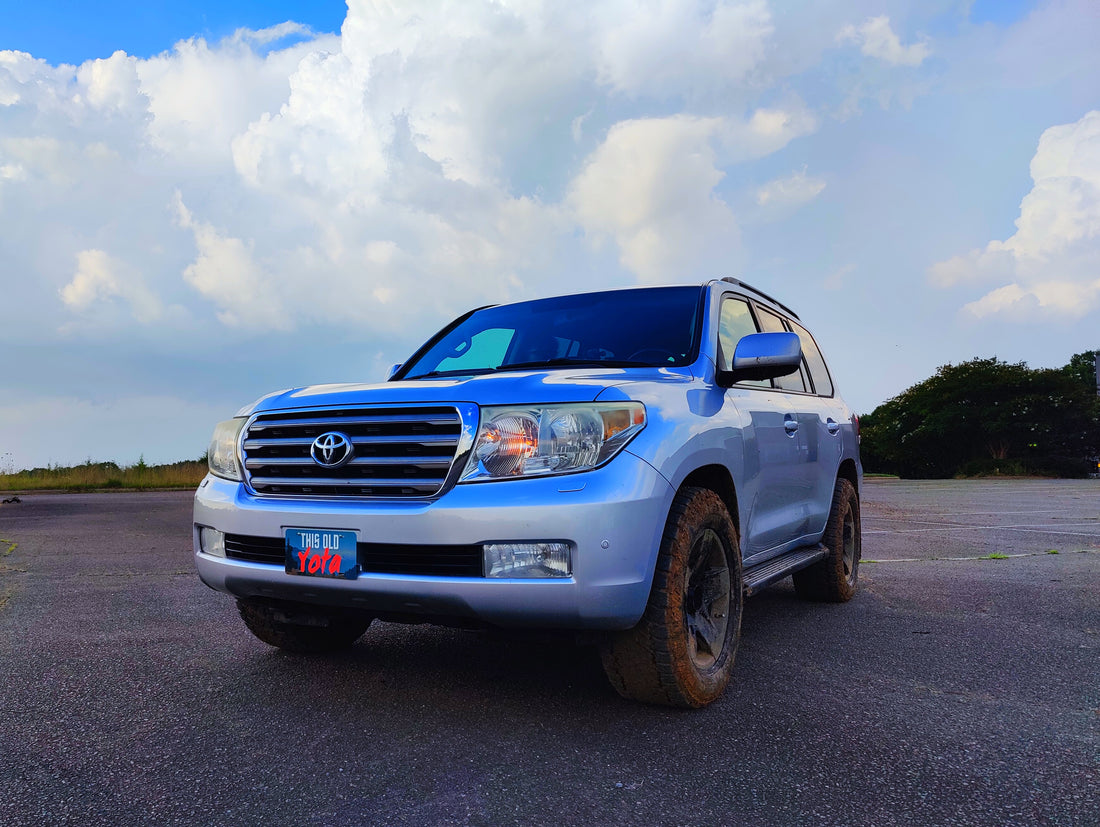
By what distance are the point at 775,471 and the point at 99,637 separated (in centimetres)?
373

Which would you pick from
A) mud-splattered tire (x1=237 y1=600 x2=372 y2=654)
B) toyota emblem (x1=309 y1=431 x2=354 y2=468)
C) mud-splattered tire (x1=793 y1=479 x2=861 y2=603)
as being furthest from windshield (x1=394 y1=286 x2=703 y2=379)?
mud-splattered tire (x1=793 y1=479 x2=861 y2=603)

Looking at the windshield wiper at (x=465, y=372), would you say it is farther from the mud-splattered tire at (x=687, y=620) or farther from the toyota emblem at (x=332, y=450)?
the mud-splattered tire at (x=687, y=620)

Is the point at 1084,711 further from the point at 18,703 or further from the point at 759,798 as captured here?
the point at 18,703

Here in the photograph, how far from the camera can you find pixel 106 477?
2541 cm

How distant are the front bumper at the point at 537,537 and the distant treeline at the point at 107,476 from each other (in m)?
23.4

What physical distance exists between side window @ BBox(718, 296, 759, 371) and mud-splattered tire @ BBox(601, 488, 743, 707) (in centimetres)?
90

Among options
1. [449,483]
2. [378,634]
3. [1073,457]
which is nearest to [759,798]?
[449,483]

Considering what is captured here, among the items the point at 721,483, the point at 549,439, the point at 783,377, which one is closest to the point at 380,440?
the point at 549,439

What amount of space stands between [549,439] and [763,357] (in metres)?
1.29

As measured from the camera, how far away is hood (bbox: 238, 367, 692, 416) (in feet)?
9.82

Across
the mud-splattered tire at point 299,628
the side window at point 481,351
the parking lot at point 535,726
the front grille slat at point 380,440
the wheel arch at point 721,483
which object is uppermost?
the side window at point 481,351

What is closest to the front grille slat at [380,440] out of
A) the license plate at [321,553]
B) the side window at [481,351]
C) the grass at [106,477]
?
the license plate at [321,553]

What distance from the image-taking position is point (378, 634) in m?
4.64

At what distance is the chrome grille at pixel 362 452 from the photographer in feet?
9.87
